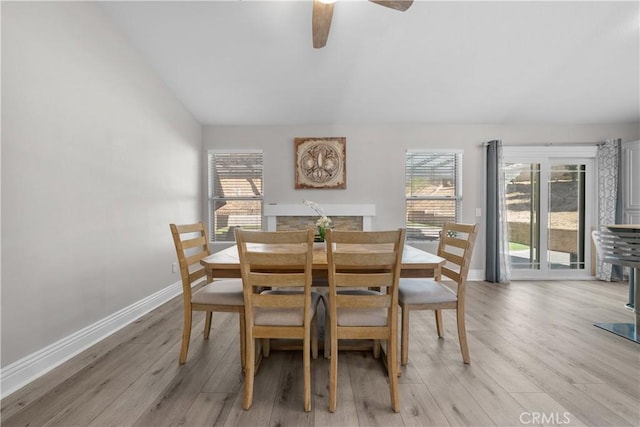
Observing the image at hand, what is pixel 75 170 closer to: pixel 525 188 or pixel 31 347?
pixel 31 347

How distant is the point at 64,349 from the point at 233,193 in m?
2.84

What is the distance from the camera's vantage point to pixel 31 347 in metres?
1.81

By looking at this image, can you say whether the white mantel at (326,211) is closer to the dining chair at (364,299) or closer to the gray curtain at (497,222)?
the gray curtain at (497,222)

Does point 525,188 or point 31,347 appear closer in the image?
point 31,347

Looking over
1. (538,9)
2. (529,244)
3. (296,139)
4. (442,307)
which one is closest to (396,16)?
(538,9)

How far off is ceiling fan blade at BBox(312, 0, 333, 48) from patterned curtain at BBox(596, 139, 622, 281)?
183 inches

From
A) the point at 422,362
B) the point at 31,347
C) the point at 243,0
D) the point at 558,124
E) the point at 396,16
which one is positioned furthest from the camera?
the point at 558,124

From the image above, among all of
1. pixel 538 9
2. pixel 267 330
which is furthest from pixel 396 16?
pixel 267 330

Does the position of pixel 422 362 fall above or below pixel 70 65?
below

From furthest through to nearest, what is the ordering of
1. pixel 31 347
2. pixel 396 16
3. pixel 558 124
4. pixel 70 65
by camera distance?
pixel 558 124 < pixel 396 16 < pixel 70 65 < pixel 31 347

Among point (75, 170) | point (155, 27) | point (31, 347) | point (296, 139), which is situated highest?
point (155, 27)

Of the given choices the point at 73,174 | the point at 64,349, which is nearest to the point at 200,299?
the point at 64,349

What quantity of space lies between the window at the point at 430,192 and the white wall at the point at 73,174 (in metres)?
3.52

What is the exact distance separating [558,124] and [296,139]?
13.1 feet
